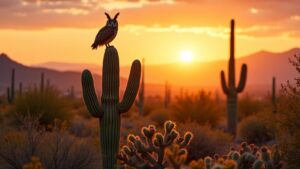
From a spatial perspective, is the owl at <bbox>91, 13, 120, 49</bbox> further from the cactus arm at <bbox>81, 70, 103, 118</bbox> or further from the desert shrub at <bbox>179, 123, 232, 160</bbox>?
the desert shrub at <bbox>179, 123, 232, 160</bbox>

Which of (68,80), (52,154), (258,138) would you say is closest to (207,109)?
(258,138)

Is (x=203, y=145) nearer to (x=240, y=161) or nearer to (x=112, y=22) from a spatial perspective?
(x=112, y=22)

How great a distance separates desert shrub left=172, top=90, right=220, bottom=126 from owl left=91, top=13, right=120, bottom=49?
13.8 m

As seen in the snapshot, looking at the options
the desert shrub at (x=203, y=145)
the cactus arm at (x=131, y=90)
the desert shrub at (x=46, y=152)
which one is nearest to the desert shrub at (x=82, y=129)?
the desert shrub at (x=203, y=145)

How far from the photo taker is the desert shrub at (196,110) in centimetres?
2606

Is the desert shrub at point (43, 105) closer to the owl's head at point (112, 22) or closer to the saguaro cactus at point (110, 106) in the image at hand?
the owl's head at point (112, 22)

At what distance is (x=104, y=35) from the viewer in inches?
480

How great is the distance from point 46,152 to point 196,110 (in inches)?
571

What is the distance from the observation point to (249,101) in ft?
117

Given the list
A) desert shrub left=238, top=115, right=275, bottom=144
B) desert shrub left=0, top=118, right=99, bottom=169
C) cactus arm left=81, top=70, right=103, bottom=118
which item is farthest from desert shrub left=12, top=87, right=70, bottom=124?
cactus arm left=81, top=70, right=103, bottom=118

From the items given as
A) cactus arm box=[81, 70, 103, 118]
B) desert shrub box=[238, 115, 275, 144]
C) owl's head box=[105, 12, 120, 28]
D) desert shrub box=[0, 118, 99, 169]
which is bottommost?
desert shrub box=[238, 115, 275, 144]

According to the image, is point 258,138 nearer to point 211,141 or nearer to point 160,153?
point 211,141

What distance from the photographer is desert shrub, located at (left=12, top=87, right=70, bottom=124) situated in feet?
70.5

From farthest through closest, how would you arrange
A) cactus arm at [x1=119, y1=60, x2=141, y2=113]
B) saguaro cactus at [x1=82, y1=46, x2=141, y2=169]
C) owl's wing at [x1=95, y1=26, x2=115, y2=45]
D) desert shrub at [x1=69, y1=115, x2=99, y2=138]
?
desert shrub at [x1=69, y1=115, x2=99, y2=138] < owl's wing at [x1=95, y1=26, x2=115, y2=45] < cactus arm at [x1=119, y1=60, x2=141, y2=113] < saguaro cactus at [x1=82, y1=46, x2=141, y2=169]
